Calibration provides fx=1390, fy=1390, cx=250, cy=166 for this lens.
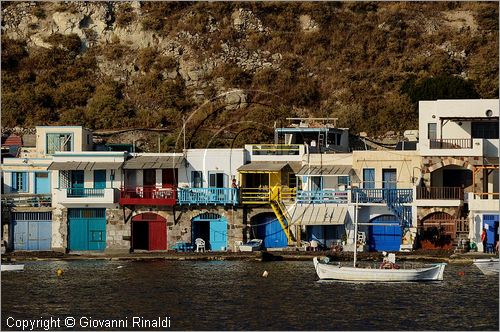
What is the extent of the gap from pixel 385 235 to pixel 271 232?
6.66 metres

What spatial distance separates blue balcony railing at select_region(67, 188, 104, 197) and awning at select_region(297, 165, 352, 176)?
1187 centimetres

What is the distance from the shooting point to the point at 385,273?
2559 inches

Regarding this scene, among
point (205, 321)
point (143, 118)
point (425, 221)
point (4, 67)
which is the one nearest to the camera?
point (205, 321)

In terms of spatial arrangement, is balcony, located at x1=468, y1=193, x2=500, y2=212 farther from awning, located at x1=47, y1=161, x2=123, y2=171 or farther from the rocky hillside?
the rocky hillside

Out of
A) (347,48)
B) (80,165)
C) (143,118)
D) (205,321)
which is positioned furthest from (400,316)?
(347,48)

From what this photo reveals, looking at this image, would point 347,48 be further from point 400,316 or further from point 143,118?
point 400,316

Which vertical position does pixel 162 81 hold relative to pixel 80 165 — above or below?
above

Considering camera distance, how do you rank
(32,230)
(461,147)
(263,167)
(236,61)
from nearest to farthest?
(461,147) → (263,167) → (32,230) → (236,61)

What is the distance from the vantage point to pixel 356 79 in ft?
381

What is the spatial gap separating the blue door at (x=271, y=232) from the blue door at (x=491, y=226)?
11877 mm

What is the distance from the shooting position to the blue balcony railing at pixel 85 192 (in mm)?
82188

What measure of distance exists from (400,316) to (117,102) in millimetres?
60933

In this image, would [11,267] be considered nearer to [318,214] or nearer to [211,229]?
[211,229]

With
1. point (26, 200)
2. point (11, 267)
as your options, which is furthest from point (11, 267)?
point (26, 200)
